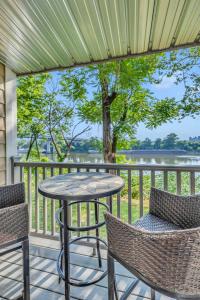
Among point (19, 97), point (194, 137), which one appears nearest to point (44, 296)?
point (194, 137)

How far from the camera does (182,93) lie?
25.8 feet

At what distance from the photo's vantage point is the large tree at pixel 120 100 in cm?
750

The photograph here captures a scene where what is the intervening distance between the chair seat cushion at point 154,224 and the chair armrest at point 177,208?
2.4 inches

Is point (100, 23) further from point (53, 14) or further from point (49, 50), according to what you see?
point (49, 50)

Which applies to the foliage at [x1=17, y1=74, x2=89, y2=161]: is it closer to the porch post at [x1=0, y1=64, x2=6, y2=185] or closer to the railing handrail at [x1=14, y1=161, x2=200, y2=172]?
the porch post at [x1=0, y1=64, x2=6, y2=185]

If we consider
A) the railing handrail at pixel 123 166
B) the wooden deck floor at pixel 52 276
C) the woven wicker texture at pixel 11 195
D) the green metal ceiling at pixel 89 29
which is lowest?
the wooden deck floor at pixel 52 276

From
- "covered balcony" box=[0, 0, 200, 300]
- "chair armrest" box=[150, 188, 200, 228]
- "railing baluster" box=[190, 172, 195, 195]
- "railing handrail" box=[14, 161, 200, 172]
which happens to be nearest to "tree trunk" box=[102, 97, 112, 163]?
"covered balcony" box=[0, 0, 200, 300]

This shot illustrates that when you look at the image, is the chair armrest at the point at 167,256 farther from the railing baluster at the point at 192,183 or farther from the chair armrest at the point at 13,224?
the railing baluster at the point at 192,183

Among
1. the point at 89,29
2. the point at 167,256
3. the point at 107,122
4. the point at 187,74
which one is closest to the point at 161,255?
the point at 167,256

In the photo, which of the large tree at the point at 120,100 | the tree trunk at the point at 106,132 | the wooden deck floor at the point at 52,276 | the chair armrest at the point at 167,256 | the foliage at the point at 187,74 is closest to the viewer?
the chair armrest at the point at 167,256

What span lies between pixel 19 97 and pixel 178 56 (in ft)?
19.8

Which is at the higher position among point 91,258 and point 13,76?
point 13,76

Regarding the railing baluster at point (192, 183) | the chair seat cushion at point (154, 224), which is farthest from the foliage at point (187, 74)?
the chair seat cushion at point (154, 224)

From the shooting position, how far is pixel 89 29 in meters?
2.38
